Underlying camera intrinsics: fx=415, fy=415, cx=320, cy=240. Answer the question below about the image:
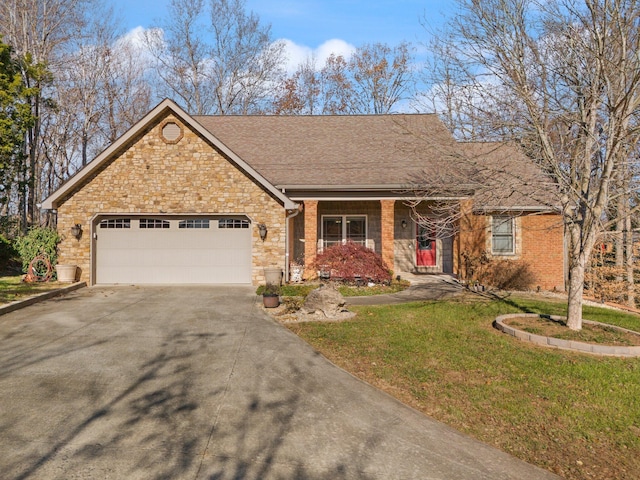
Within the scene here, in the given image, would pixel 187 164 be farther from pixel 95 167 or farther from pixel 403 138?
pixel 403 138

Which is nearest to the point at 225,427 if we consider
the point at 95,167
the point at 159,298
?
the point at 159,298

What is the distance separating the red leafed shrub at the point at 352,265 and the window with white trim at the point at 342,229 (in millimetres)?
2451

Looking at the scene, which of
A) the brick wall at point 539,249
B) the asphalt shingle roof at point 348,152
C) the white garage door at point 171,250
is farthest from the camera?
the brick wall at point 539,249

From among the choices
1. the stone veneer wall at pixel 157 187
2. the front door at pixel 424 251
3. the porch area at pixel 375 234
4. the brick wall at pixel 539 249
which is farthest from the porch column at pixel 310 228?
the brick wall at pixel 539 249

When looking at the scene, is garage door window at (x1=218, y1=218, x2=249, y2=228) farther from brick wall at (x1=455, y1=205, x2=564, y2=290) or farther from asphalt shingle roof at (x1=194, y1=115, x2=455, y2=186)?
brick wall at (x1=455, y1=205, x2=564, y2=290)

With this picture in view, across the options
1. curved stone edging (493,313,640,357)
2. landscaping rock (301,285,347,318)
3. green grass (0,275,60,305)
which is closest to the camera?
curved stone edging (493,313,640,357)

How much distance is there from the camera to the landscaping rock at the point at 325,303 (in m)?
9.78

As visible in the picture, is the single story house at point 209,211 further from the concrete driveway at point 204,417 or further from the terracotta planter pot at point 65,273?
the concrete driveway at point 204,417

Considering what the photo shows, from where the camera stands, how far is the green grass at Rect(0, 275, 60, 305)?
11.0 m

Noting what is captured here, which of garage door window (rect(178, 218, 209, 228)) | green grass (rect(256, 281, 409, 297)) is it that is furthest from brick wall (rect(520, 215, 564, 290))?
garage door window (rect(178, 218, 209, 228))

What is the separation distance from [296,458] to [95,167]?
516 inches

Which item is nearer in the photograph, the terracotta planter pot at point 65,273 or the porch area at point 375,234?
the terracotta planter pot at point 65,273

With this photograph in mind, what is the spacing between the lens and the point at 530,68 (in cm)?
893

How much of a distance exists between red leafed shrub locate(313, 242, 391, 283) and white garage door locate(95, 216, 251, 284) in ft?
9.16
